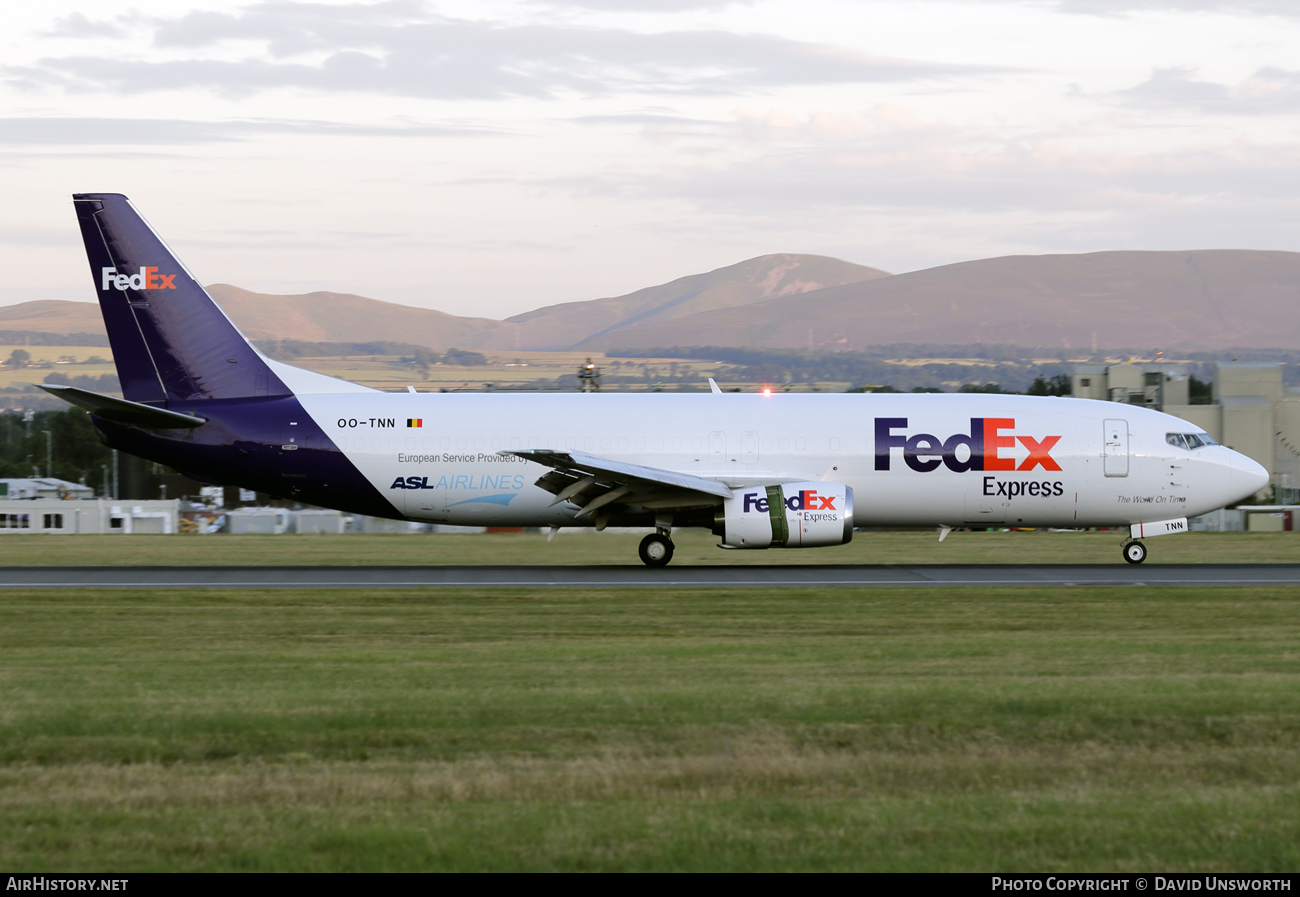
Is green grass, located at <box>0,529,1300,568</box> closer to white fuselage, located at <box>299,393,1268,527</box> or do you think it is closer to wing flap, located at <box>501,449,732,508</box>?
wing flap, located at <box>501,449,732,508</box>

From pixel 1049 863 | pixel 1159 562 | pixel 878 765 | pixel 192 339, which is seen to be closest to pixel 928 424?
pixel 1159 562

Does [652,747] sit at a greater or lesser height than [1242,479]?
lesser

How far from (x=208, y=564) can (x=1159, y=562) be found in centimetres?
2268

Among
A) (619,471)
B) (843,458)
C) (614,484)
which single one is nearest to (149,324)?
(614,484)

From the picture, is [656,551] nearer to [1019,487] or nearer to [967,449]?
[967,449]

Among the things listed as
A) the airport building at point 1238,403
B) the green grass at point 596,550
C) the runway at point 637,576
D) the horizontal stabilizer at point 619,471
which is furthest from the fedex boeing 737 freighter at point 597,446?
the airport building at point 1238,403

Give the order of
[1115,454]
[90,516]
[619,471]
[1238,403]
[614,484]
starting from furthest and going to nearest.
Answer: [1238,403], [90,516], [1115,454], [614,484], [619,471]

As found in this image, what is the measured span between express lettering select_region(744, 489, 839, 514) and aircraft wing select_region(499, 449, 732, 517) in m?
0.72

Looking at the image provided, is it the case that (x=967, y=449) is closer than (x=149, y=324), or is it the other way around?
(x=967, y=449)

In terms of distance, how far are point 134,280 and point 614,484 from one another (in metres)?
11.9

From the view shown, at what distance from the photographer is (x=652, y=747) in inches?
384

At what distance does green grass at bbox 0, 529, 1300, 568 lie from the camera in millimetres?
30750

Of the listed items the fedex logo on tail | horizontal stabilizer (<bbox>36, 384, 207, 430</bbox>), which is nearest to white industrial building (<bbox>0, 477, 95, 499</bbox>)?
horizontal stabilizer (<bbox>36, 384, 207, 430</bbox>)

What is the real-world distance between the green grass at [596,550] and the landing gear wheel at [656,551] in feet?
3.10
